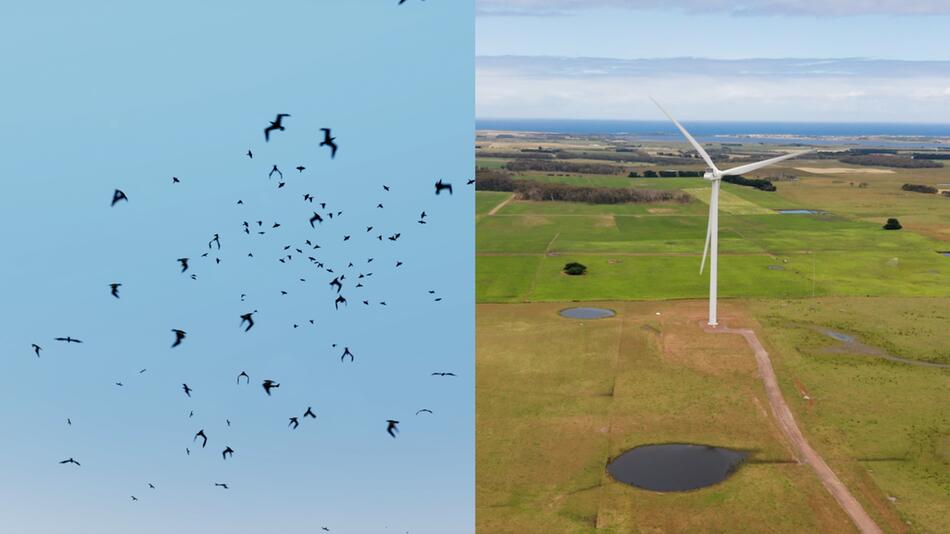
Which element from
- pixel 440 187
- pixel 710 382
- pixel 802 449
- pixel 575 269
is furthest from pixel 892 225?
pixel 440 187

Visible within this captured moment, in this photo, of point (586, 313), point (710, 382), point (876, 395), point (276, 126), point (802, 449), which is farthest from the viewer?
point (586, 313)

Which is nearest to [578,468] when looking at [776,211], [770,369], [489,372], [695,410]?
[695,410]

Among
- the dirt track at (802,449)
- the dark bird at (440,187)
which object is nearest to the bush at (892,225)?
the dirt track at (802,449)

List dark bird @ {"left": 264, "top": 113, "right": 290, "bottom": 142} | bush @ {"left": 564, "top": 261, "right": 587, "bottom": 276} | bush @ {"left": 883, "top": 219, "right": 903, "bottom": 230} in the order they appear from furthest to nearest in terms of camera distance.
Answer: bush @ {"left": 883, "top": 219, "right": 903, "bottom": 230}
bush @ {"left": 564, "top": 261, "right": 587, "bottom": 276}
dark bird @ {"left": 264, "top": 113, "right": 290, "bottom": 142}

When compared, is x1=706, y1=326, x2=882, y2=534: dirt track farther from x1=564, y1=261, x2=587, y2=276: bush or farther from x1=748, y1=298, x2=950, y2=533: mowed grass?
x1=564, y1=261, x2=587, y2=276: bush

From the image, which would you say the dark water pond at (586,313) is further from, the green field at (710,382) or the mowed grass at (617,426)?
the mowed grass at (617,426)

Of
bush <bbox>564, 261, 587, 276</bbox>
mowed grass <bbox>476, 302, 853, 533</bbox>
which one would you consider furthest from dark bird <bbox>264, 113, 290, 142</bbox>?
bush <bbox>564, 261, 587, 276</bbox>

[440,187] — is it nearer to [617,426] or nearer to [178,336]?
[178,336]
